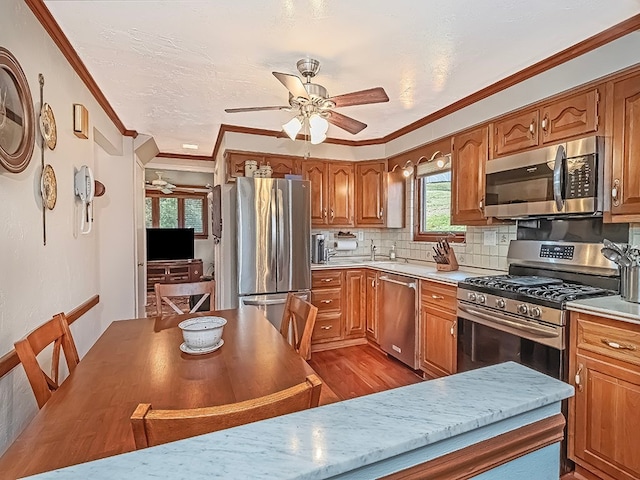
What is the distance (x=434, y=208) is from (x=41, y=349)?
3495mm

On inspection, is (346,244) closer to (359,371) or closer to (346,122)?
(359,371)

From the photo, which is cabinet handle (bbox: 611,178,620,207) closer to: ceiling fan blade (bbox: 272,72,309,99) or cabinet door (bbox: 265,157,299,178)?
ceiling fan blade (bbox: 272,72,309,99)

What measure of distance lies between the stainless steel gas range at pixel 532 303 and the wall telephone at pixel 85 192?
2.70 m

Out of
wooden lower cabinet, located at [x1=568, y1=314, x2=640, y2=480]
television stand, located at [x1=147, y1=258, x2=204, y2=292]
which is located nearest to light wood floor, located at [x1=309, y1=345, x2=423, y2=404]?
wooden lower cabinet, located at [x1=568, y1=314, x2=640, y2=480]

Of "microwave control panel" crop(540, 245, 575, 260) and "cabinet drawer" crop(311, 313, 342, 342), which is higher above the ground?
"microwave control panel" crop(540, 245, 575, 260)

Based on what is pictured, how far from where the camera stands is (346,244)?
171 inches

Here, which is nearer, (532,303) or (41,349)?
(41,349)

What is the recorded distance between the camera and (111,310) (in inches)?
137

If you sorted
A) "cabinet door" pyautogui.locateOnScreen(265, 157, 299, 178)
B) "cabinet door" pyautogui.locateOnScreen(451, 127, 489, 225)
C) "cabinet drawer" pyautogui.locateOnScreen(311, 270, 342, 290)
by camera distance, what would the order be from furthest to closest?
"cabinet door" pyautogui.locateOnScreen(265, 157, 299, 178)
"cabinet drawer" pyautogui.locateOnScreen(311, 270, 342, 290)
"cabinet door" pyautogui.locateOnScreen(451, 127, 489, 225)

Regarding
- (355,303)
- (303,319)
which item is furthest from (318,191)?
(303,319)

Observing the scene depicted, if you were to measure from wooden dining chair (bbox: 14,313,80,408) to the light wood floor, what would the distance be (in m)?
1.87

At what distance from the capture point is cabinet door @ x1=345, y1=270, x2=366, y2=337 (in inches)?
153

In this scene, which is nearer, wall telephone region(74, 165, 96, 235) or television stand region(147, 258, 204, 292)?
wall telephone region(74, 165, 96, 235)

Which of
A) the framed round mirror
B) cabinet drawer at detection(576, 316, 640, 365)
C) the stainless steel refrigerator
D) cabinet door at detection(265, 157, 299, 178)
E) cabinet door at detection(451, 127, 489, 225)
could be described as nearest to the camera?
the framed round mirror
